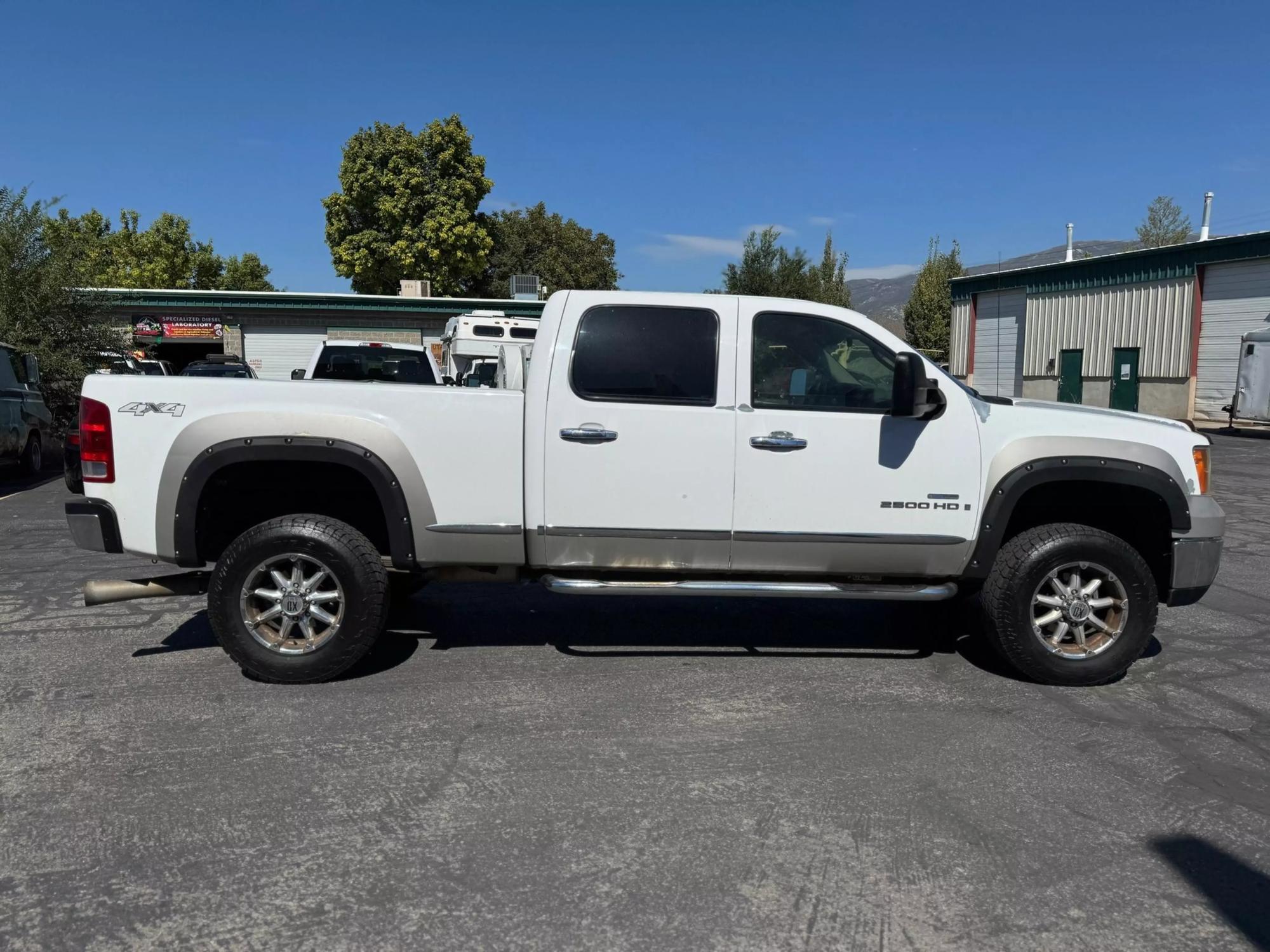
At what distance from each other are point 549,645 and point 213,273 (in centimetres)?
5226

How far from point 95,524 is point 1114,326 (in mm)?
30276

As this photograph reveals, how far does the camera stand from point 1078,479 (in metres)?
4.89

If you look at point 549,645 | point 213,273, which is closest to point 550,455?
point 549,645

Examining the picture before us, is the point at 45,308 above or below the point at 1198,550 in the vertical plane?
above

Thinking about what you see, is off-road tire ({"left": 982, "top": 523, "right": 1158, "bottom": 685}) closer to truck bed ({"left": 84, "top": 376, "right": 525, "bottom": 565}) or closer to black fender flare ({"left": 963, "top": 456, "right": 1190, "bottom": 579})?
black fender flare ({"left": 963, "top": 456, "right": 1190, "bottom": 579})

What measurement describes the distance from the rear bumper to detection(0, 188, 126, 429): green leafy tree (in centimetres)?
1302

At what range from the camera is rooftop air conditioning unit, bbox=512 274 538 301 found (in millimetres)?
32438

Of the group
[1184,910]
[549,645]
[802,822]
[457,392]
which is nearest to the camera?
[1184,910]

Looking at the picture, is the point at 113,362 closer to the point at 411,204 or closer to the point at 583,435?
the point at 583,435

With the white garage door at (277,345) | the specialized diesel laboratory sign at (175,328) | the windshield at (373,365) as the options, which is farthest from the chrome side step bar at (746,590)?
the specialized diesel laboratory sign at (175,328)

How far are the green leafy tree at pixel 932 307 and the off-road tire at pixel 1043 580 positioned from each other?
4653 cm

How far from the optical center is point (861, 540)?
16.3 feet

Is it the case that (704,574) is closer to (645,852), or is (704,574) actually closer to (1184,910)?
(645,852)

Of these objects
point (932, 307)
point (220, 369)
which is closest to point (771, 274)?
point (932, 307)
